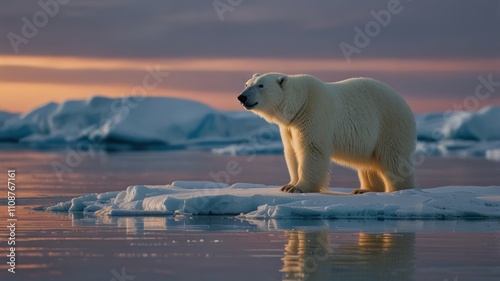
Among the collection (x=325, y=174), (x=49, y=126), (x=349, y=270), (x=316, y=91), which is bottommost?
(x=349, y=270)

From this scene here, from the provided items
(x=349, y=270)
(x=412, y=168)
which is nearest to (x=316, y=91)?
(x=412, y=168)

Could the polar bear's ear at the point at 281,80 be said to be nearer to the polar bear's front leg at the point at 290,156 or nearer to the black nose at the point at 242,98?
the black nose at the point at 242,98

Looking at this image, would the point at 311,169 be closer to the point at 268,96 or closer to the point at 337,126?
the point at 337,126

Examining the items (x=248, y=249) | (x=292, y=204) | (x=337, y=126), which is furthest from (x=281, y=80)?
(x=248, y=249)

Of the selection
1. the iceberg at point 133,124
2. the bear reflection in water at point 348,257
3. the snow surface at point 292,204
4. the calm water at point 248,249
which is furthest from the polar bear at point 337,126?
the iceberg at point 133,124

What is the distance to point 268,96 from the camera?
10625 mm

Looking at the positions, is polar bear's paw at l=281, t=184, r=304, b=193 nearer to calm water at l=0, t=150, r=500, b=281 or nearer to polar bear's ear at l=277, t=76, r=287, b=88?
calm water at l=0, t=150, r=500, b=281

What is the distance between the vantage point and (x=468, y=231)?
831 cm

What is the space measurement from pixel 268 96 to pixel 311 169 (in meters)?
1.07

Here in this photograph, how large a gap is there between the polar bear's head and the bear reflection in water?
285 centimetres

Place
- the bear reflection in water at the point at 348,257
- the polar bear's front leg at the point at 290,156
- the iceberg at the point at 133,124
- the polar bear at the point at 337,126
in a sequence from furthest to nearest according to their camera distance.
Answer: the iceberg at the point at 133,124
the polar bear's front leg at the point at 290,156
the polar bear at the point at 337,126
the bear reflection in water at the point at 348,257

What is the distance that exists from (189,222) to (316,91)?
102 inches

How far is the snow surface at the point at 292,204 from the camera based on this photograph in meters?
9.42

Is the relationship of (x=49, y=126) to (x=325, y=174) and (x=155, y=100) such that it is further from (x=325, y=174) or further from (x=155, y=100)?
(x=325, y=174)
